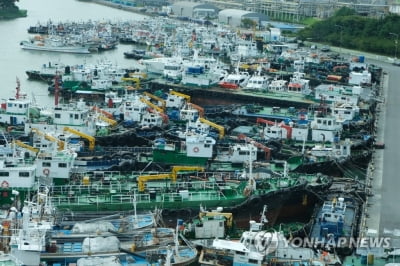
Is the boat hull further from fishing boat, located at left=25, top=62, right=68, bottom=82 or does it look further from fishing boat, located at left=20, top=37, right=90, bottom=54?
fishing boat, located at left=25, top=62, right=68, bottom=82

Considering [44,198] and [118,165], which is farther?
[118,165]

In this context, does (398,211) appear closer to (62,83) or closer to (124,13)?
(62,83)

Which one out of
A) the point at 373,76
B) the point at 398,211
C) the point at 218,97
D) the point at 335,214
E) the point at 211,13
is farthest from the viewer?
the point at 211,13

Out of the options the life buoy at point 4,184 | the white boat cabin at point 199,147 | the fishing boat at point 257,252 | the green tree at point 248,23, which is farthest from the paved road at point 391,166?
the green tree at point 248,23

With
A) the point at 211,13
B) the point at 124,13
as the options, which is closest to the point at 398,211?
the point at 211,13

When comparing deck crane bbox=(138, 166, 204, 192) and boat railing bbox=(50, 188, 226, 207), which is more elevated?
deck crane bbox=(138, 166, 204, 192)

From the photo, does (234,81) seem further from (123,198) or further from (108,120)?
(123,198)

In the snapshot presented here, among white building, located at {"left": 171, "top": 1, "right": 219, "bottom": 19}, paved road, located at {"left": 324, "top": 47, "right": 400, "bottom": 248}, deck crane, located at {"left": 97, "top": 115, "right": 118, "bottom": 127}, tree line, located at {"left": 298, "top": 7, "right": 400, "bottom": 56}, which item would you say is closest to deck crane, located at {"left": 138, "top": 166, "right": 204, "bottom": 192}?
paved road, located at {"left": 324, "top": 47, "right": 400, "bottom": 248}
